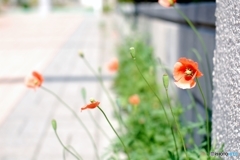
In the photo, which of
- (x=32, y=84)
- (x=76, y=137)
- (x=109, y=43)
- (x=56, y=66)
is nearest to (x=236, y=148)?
(x=32, y=84)

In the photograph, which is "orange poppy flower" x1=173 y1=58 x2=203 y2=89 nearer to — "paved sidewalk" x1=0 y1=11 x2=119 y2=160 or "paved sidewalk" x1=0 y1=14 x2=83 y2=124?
"paved sidewalk" x1=0 y1=11 x2=119 y2=160

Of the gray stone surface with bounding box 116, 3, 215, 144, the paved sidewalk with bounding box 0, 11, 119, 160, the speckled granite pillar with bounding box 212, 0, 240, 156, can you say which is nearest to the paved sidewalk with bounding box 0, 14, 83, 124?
the paved sidewalk with bounding box 0, 11, 119, 160

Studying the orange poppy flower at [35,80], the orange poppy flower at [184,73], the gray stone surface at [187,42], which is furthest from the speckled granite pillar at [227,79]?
the orange poppy flower at [35,80]

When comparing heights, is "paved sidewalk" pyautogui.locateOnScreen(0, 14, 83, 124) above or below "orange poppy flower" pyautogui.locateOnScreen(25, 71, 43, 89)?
below

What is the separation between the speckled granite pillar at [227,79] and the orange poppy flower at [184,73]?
181mm

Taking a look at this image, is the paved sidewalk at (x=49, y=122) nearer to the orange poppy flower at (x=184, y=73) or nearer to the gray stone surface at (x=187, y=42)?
the gray stone surface at (x=187, y=42)

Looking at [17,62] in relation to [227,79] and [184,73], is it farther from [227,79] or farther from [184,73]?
[184,73]

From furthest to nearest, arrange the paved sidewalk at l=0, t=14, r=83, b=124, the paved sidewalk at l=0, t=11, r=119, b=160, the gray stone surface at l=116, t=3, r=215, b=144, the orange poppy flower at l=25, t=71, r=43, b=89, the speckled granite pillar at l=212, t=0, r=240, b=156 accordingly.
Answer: the paved sidewalk at l=0, t=14, r=83, b=124 → the paved sidewalk at l=0, t=11, r=119, b=160 → the gray stone surface at l=116, t=3, r=215, b=144 → the orange poppy flower at l=25, t=71, r=43, b=89 → the speckled granite pillar at l=212, t=0, r=240, b=156

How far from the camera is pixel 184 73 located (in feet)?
5.29

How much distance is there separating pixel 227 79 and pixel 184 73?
285 millimetres

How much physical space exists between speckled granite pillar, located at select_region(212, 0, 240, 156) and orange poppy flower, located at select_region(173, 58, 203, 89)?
181 mm

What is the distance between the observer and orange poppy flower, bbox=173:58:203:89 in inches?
62.3

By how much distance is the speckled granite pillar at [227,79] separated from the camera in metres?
1.69

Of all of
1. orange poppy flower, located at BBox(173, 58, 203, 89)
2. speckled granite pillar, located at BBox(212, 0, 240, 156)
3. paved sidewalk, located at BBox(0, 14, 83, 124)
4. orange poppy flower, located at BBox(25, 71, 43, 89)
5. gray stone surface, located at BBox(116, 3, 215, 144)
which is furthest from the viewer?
paved sidewalk, located at BBox(0, 14, 83, 124)
